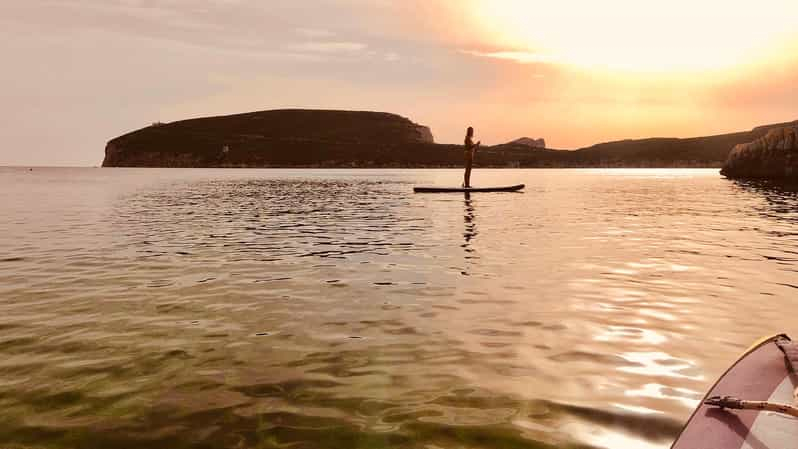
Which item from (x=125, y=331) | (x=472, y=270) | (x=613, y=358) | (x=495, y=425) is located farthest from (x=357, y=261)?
(x=495, y=425)

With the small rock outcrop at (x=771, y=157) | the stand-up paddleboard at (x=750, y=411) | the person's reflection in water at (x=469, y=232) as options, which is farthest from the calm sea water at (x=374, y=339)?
the small rock outcrop at (x=771, y=157)

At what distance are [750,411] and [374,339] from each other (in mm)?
4640

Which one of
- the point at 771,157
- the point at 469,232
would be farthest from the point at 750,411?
the point at 771,157

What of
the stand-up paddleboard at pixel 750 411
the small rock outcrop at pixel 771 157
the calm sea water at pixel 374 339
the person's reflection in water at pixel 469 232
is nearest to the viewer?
the stand-up paddleboard at pixel 750 411

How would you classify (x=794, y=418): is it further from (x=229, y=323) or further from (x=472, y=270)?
(x=472, y=270)

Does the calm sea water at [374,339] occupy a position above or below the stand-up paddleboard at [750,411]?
below

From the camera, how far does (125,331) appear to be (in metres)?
7.83

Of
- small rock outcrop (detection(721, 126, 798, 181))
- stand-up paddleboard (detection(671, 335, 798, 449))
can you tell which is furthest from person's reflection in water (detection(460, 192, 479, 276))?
small rock outcrop (detection(721, 126, 798, 181))

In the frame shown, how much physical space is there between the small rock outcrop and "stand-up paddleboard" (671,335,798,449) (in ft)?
A: 232

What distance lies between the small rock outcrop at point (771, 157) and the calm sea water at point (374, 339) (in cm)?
5700

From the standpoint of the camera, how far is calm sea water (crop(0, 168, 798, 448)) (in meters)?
4.98

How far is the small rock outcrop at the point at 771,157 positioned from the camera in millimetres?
63031

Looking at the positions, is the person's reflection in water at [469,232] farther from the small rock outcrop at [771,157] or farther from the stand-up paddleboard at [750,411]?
the small rock outcrop at [771,157]

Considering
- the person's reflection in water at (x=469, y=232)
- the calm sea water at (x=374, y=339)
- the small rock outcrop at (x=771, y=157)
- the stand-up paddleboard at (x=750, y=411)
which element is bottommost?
the person's reflection in water at (x=469, y=232)
